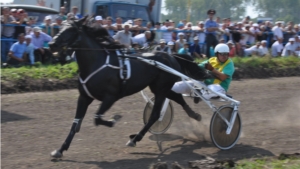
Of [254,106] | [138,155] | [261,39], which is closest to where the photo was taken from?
[138,155]

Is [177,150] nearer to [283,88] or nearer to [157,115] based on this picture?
[157,115]

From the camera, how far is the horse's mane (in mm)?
6509

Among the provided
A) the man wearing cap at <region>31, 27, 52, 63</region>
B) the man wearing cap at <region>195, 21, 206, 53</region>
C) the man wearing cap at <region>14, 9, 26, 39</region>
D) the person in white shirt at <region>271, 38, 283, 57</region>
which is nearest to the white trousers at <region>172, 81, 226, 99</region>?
the man wearing cap at <region>31, 27, 52, 63</region>

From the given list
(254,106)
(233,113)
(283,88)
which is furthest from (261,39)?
(233,113)

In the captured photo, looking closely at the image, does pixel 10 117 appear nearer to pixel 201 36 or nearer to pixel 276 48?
pixel 201 36

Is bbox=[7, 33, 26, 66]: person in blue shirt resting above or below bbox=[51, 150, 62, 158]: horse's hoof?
above

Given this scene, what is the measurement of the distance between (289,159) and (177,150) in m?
1.49

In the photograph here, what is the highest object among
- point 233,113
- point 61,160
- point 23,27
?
point 23,27

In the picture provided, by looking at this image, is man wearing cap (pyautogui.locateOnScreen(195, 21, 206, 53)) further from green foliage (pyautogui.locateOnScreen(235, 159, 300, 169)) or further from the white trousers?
green foliage (pyautogui.locateOnScreen(235, 159, 300, 169))

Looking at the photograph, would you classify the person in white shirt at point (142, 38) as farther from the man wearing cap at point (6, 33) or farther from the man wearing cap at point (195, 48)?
the man wearing cap at point (6, 33)

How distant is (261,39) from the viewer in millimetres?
17062

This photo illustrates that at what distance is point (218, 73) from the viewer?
7027 mm

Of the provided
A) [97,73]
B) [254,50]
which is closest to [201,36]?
[254,50]

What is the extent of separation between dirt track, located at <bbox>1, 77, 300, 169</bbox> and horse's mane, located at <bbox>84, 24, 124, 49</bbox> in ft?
4.37
